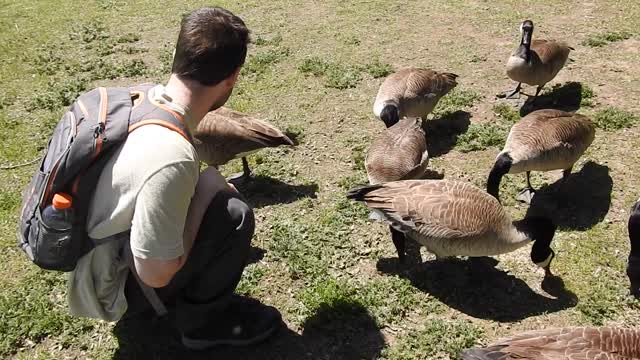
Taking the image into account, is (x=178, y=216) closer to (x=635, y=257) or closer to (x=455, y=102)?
(x=635, y=257)

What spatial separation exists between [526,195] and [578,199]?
0.44 metres

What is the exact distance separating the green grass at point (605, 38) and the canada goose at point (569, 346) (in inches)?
213

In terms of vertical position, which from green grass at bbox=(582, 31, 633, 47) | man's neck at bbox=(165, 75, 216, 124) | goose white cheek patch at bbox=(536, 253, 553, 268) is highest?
man's neck at bbox=(165, 75, 216, 124)

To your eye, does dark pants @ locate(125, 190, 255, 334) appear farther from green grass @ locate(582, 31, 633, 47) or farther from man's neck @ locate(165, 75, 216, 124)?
green grass @ locate(582, 31, 633, 47)

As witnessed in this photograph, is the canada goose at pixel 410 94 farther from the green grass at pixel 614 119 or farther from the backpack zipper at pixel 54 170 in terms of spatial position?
the backpack zipper at pixel 54 170

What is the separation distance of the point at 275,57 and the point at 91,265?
521cm

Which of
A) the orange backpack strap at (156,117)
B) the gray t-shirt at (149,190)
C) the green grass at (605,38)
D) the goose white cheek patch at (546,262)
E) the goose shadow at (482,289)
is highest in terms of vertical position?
the orange backpack strap at (156,117)

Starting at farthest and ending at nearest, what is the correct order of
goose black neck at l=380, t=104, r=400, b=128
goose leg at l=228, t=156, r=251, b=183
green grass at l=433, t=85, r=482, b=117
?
green grass at l=433, t=85, r=482, b=117
goose black neck at l=380, t=104, r=400, b=128
goose leg at l=228, t=156, r=251, b=183

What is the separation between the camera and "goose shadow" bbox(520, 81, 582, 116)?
258 inches

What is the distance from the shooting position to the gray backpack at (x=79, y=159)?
276 centimetres

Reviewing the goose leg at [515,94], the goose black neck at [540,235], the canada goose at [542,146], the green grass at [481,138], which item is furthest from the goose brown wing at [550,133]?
the goose leg at [515,94]

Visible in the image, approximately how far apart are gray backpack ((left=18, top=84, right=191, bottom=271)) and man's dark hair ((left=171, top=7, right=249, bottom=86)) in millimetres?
232

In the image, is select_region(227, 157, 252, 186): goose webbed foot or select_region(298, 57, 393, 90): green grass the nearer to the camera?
select_region(227, 157, 252, 186): goose webbed foot

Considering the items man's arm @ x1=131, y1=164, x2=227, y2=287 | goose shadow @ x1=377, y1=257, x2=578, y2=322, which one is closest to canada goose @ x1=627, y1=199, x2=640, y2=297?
goose shadow @ x1=377, y1=257, x2=578, y2=322
